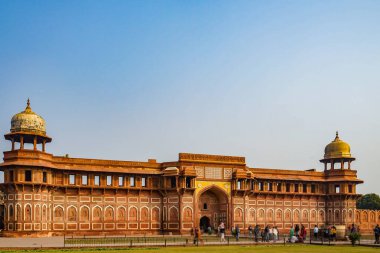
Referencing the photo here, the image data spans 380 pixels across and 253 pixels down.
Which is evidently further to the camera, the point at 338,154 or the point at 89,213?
the point at 338,154

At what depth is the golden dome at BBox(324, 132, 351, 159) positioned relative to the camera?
219 ft

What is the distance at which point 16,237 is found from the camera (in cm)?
4828

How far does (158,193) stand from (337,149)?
2348 centimetres

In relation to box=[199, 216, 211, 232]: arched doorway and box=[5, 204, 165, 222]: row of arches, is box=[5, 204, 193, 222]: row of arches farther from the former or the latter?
box=[199, 216, 211, 232]: arched doorway

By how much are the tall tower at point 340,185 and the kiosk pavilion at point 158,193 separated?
12 centimetres

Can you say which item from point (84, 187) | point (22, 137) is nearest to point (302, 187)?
point (84, 187)

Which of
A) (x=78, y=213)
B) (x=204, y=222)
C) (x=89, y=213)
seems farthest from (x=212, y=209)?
(x=78, y=213)

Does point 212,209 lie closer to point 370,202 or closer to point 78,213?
point 78,213

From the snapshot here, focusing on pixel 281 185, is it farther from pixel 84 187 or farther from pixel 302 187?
pixel 84 187

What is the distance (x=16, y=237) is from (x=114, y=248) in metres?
17.1

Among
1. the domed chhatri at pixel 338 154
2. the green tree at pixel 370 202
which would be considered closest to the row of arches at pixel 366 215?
the domed chhatri at pixel 338 154

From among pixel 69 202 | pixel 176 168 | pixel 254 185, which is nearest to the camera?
pixel 69 202

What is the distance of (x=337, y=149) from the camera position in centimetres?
6719

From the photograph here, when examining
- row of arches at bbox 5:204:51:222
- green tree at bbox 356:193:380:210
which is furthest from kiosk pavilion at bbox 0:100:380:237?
green tree at bbox 356:193:380:210
